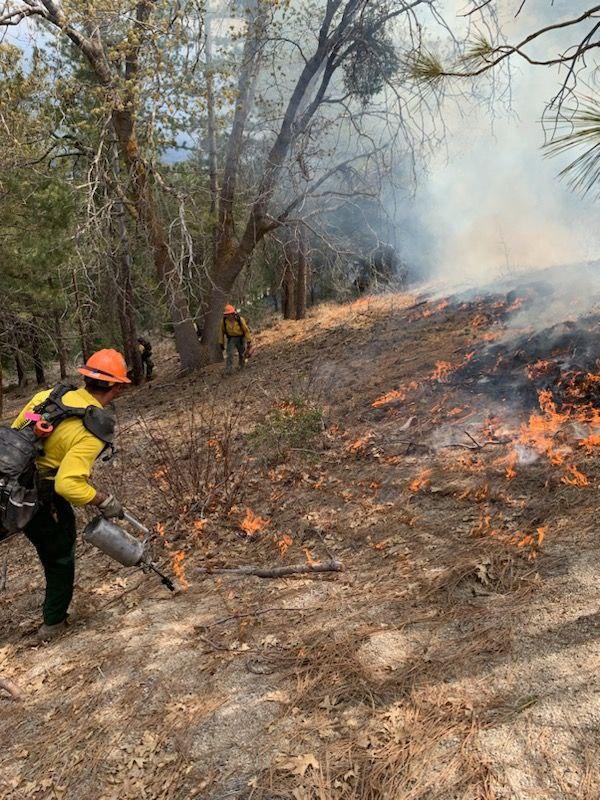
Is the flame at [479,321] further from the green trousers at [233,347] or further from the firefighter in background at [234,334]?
the green trousers at [233,347]

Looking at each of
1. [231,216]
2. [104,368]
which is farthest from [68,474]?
[231,216]

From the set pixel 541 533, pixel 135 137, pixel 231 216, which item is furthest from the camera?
pixel 231 216

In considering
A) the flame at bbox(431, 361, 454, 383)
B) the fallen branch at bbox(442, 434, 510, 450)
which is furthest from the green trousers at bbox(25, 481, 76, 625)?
the flame at bbox(431, 361, 454, 383)

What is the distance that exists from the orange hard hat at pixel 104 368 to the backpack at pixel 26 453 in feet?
0.69

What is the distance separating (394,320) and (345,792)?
1095 centimetres

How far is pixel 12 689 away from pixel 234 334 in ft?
29.4

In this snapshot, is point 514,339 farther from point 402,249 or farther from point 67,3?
point 402,249

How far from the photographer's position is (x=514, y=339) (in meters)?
7.95

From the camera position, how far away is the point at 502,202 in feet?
58.1

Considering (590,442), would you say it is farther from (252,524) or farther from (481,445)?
(252,524)

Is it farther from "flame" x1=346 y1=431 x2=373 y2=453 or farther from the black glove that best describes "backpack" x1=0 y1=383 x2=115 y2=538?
"flame" x1=346 y1=431 x2=373 y2=453

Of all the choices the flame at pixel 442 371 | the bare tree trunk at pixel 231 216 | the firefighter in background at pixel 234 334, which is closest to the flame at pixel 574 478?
the flame at pixel 442 371

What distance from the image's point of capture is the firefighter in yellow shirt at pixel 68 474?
344cm

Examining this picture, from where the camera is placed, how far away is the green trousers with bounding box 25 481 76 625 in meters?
3.71
